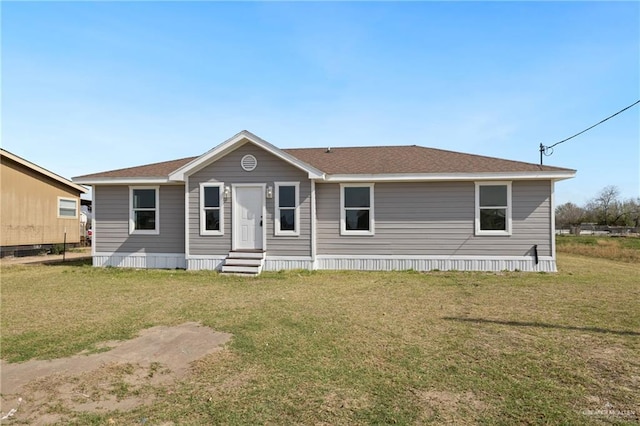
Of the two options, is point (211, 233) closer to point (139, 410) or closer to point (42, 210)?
point (139, 410)

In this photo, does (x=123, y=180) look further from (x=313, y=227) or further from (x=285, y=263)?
(x=313, y=227)

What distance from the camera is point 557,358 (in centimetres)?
423

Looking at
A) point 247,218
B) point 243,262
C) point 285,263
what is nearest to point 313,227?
point 285,263

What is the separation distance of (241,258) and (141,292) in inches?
135

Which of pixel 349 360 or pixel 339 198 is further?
pixel 339 198

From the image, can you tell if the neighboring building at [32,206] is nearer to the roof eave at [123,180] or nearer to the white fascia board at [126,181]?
the roof eave at [123,180]

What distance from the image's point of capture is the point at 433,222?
1168 centimetres

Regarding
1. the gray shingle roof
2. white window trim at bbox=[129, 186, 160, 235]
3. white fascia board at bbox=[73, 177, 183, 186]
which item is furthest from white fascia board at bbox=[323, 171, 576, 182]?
white window trim at bbox=[129, 186, 160, 235]

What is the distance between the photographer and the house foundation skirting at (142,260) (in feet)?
40.5

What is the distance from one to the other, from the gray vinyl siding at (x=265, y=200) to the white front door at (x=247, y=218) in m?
0.20

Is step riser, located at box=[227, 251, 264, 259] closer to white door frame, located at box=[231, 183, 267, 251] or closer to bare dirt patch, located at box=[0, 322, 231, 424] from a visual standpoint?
white door frame, located at box=[231, 183, 267, 251]

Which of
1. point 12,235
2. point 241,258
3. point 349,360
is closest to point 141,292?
point 241,258

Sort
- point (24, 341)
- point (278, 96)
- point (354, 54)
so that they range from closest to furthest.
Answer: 1. point (24, 341)
2. point (354, 54)
3. point (278, 96)

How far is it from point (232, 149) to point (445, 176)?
6585 mm
